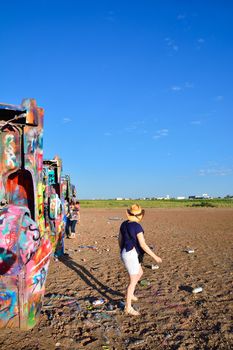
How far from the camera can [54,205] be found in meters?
9.34

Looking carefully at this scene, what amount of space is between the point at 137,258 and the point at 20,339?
1969 millimetres

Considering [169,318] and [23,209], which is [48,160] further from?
[169,318]

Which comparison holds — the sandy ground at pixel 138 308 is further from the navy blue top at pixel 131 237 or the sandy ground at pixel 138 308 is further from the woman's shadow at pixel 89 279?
the navy blue top at pixel 131 237

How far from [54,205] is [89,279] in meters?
2.67

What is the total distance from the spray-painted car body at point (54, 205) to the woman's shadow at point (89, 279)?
56 cm

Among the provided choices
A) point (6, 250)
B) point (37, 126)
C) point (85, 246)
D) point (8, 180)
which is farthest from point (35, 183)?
point (85, 246)

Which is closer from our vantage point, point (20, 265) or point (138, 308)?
point (20, 265)

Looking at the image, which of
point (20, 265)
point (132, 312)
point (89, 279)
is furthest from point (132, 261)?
point (89, 279)

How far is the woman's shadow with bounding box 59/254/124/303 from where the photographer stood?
A: 6.25 meters

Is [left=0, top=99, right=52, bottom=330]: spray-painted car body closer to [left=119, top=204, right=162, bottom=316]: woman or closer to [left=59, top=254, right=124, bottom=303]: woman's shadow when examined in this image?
[left=119, top=204, right=162, bottom=316]: woman

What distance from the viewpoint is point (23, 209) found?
15.7 ft

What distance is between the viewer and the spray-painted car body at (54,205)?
30.1 feet

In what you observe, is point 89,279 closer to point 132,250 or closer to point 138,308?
point 138,308

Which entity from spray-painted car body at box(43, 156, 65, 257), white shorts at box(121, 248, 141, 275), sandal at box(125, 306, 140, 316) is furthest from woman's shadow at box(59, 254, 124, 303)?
→ white shorts at box(121, 248, 141, 275)
